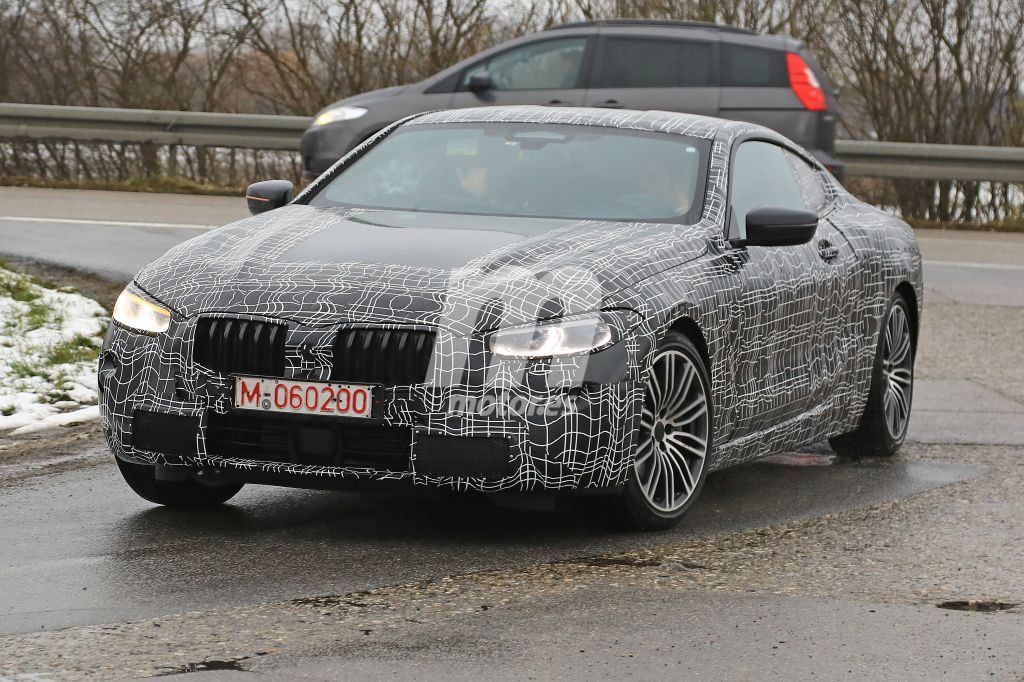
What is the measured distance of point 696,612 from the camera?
16.9 feet

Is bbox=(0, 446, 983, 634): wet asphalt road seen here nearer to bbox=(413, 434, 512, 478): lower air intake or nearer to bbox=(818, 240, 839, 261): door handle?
bbox=(413, 434, 512, 478): lower air intake

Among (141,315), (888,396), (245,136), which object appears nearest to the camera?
(141,315)

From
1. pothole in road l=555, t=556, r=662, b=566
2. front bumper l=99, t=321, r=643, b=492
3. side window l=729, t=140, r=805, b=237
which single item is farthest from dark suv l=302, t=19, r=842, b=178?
pothole in road l=555, t=556, r=662, b=566

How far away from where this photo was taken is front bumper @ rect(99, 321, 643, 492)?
221 inches

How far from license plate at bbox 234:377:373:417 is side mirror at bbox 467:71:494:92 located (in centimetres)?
1159

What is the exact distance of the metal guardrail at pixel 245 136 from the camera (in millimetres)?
19375

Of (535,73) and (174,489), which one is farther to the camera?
(535,73)

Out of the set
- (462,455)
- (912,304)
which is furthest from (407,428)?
(912,304)

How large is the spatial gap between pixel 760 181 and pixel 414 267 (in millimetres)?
2111

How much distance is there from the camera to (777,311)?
6945 millimetres

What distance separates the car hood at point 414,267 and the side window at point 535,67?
10.9m

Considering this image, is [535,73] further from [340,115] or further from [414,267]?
[414,267]

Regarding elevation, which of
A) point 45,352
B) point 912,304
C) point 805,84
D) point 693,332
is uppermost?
point 805,84

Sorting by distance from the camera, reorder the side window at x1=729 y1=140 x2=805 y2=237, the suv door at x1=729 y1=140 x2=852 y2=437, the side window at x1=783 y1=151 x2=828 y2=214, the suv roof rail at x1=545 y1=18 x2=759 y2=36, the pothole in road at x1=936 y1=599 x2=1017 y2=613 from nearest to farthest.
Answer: the pothole in road at x1=936 y1=599 x2=1017 y2=613, the suv door at x1=729 y1=140 x2=852 y2=437, the side window at x1=729 y1=140 x2=805 y2=237, the side window at x1=783 y1=151 x2=828 y2=214, the suv roof rail at x1=545 y1=18 x2=759 y2=36
